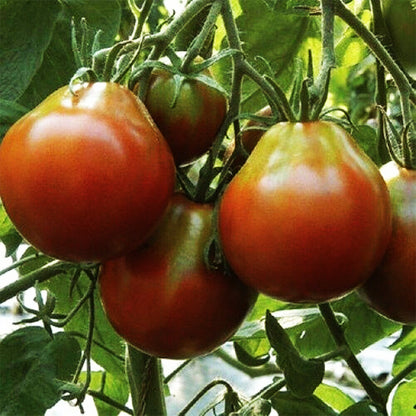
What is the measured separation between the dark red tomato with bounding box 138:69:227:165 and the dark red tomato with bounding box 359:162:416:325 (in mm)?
149

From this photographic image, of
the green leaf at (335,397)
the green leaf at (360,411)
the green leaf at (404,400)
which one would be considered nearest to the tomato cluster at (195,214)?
the green leaf at (360,411)

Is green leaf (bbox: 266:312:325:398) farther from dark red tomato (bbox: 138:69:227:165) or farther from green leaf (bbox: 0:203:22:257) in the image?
green leaf (bbox: 0:203:22:257)

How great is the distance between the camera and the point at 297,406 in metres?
1.00

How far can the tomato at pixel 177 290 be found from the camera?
76cm

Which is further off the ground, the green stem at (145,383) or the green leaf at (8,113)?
the green leaf at (8,113)

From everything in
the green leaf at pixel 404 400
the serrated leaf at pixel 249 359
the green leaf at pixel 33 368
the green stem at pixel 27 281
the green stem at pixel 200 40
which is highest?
the green stem at pixel 200 40

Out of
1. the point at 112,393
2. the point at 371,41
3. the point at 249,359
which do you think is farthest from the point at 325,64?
the point at 112,393

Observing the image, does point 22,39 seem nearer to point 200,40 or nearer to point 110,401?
point 200,40

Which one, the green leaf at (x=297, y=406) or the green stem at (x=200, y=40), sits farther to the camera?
the green leaf at (x=297, y=406)

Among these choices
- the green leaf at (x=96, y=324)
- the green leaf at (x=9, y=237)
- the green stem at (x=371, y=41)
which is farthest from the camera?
the green leaf at (x=96, y=324)

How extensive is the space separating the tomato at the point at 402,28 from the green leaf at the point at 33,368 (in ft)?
1.41

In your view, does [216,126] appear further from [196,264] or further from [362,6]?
[362,6]

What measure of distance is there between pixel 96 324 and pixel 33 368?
0.22 m

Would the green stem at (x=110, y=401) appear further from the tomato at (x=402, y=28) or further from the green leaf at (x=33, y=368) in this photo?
the tomato at (x=402, y=28)
